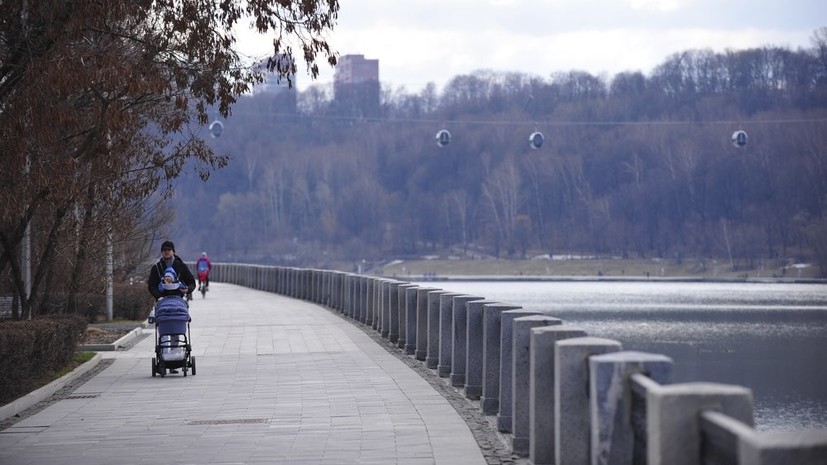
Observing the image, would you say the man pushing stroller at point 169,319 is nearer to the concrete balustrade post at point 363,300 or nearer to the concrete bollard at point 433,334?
the concrete bollard at point 433,334

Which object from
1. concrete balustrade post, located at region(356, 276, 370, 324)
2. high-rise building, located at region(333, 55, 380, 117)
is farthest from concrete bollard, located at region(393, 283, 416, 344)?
high-rise building, located at region(333, 55, 380, 117)

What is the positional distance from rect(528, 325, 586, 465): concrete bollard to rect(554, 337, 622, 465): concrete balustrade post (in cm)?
73

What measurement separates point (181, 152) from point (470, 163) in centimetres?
14675

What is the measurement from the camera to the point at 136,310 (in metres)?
32.5

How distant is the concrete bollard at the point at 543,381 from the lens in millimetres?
9875

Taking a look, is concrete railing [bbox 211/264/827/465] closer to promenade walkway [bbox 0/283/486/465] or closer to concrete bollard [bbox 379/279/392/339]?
promenade walkway [bbox 0/283/486/465]

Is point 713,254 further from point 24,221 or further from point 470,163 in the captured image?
point 24,221

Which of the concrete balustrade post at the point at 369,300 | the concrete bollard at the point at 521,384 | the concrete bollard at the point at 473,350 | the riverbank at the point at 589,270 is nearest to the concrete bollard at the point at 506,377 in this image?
the concrete bollard at the point at 521,384

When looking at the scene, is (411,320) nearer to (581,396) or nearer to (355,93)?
(581,396)

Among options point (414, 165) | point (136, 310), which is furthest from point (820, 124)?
point (136, 310)

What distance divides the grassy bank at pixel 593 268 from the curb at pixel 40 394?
11593 centimetres

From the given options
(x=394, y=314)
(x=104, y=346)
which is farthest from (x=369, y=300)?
(x=104, y=346)

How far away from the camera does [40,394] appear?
623 inches

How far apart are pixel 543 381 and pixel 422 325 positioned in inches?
384
